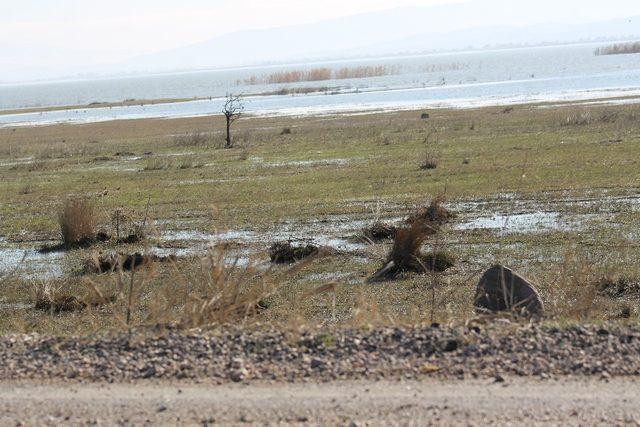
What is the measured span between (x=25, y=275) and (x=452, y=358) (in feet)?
37.3

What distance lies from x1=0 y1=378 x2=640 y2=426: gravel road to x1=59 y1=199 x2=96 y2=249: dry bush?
1264 centimetres

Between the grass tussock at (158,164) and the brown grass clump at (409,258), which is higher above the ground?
the brown grass clump at (409,258)

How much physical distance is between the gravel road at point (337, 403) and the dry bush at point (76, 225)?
12.6 meters

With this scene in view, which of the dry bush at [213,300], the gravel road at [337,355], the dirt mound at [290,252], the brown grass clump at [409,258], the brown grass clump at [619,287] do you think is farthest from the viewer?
the dirt mound at [290,252]

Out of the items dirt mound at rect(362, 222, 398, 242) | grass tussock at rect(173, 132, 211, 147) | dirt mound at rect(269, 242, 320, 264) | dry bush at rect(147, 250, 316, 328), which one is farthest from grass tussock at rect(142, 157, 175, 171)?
dry bush at rect(147, 250, 316, 328)

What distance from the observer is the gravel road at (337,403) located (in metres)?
5.79

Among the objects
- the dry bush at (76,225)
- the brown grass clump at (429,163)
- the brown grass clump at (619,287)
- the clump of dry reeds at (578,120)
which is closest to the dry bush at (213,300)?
the brown grass clump at (619,287)

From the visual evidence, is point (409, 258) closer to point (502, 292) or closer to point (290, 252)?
point (290, 252)

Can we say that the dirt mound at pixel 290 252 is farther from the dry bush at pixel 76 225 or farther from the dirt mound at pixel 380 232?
the dry bush at pixel 76 225

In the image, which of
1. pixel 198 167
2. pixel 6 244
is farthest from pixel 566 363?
pixel 198 167

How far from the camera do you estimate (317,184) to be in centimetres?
2619

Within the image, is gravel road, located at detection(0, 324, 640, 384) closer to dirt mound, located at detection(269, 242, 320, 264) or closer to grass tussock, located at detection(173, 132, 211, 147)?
dirt mound, located at detection(269, 242, 320, 264)

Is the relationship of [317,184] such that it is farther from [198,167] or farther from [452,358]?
[452,358]

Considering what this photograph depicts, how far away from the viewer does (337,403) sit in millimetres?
6113
